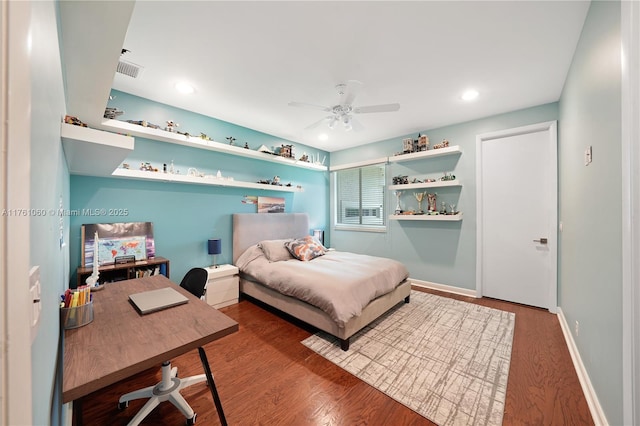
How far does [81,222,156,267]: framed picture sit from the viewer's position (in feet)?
8.64

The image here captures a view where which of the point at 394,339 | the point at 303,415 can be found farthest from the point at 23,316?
the point at 394,339

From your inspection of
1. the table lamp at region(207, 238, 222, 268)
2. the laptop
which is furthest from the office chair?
the table lamp at region(207, 238, 222, 268)

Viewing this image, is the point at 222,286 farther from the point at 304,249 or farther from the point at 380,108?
the point at 380,108

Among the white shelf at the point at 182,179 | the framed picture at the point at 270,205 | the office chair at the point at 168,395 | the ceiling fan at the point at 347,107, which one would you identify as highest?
the ceiling fan at the point at 347,107

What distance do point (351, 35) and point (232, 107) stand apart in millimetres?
1977

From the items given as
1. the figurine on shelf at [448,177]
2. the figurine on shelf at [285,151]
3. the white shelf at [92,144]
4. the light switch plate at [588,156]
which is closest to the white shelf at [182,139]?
the figurine on shelf at [285,151]

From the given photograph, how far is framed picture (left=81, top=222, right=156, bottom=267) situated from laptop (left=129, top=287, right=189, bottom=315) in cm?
148

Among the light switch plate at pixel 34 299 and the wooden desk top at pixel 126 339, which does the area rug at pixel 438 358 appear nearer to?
the wooden desk top at pixel 126 339

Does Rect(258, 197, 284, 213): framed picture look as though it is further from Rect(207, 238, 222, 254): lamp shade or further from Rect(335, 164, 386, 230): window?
Rect(335, 164, 386, 230): window

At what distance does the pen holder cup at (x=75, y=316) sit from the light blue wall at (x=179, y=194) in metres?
1.89

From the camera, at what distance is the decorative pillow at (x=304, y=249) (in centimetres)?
379

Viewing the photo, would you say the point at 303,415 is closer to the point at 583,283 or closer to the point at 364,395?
the point at 364,395

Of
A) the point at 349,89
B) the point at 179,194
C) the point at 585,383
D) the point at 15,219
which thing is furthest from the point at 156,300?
the point at 585,383

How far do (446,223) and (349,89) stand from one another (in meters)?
2.70
